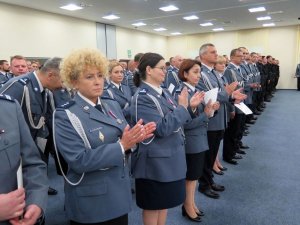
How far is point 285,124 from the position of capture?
654cm

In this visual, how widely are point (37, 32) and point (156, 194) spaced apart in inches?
342

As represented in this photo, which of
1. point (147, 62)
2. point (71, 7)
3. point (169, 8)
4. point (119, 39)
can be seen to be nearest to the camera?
point (147, 62)

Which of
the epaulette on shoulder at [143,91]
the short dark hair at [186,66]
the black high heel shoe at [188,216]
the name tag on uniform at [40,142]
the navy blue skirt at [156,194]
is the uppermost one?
the short dark hair at [186,66]

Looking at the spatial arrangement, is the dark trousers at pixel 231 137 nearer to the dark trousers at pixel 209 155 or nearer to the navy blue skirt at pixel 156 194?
the dark trousers at pixel 209 155

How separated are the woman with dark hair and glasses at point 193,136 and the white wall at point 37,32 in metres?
5.24

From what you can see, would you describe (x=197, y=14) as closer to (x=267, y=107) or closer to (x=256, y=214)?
(x=267, y=107)

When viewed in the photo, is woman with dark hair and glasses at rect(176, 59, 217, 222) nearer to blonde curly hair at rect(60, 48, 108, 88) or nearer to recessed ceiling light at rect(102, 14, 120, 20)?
blonde curly hair at rect(60, 48, 108, 88)

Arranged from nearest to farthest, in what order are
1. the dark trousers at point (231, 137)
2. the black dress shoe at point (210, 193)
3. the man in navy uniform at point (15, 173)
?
1. the man in navy uniform at point (15, 173)
2. the black dress shoe at point (210, 193)
3. the dark trousers at point (231, 137)

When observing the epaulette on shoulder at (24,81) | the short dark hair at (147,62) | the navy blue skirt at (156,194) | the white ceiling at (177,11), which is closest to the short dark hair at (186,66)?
the short dark hair at (147,62)

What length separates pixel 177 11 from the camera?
33.2ft

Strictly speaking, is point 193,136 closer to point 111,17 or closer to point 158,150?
point 158,150

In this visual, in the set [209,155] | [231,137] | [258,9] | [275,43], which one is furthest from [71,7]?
[275,43]

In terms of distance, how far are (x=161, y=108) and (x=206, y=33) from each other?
15522 mm

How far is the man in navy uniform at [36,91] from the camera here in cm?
240
